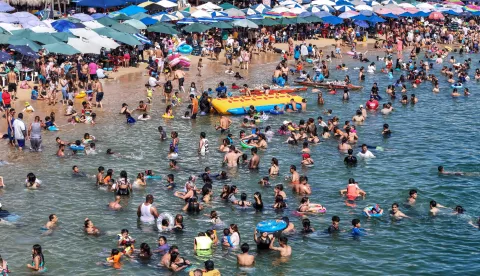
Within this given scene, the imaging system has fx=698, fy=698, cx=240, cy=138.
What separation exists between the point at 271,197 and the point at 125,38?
1983 centimetres

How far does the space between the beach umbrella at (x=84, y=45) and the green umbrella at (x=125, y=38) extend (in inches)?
81.5

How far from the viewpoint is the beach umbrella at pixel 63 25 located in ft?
125

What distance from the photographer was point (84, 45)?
35.1m

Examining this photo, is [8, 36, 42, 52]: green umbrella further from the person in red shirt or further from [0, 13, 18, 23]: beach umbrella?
the person in red shirt

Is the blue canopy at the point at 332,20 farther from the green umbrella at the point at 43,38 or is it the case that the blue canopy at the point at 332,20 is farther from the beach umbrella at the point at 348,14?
the green umbrella at the point at 43,38

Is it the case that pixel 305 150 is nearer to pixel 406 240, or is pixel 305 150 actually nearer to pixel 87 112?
pixel 406 240

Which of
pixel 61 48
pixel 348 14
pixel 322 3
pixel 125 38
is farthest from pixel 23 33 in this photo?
pixel 322 3

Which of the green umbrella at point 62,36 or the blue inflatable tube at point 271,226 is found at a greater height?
the green umbrella at point 62,36

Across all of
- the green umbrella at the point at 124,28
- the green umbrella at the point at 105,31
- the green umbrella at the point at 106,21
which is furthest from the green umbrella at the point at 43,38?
the green umbrella at the point at 106,21

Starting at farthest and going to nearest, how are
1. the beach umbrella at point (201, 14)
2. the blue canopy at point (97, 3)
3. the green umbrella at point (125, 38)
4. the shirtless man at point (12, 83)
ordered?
the beach umbrella at point (201, 14) → the blue canopy at point (97, 3) → the green umbrella at point (125, 38) → the shirtless man at point (12, 83)

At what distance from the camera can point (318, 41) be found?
53875 mm

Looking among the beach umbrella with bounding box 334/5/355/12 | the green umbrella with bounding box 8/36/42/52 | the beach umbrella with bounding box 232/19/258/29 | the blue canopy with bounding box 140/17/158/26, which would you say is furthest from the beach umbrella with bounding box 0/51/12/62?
the beach umbrella with bounding box 334/5/355/12

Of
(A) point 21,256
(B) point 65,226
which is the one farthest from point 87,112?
(A) point 21,256

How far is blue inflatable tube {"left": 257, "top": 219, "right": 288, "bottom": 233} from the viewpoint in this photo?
17.4m
